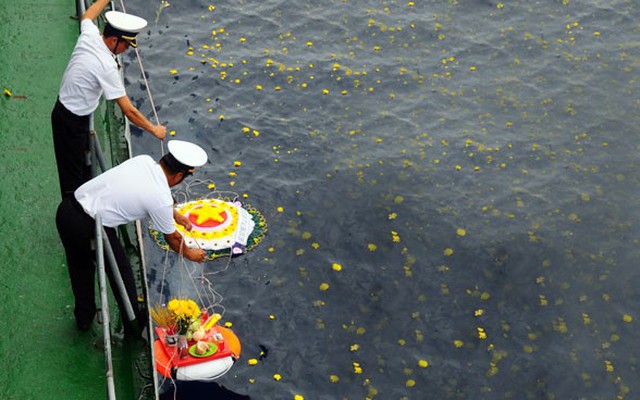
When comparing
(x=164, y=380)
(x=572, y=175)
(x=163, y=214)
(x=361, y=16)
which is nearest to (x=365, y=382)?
(x=164, y=380)

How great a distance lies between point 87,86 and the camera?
9.16 m

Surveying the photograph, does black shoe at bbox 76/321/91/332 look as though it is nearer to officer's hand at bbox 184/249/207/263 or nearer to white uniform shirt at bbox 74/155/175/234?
officer's hand at bbox 184/249/207/263

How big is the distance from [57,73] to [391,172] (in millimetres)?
6340

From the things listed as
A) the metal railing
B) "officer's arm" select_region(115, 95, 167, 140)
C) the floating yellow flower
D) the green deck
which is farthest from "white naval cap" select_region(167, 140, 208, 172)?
the floating yellow flower

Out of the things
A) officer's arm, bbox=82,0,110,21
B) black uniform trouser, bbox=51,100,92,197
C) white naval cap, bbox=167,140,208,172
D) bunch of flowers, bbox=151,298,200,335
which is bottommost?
bunch of flowers, bbox=151,298,200,335

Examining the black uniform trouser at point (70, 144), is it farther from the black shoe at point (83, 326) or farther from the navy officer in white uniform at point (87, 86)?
the black shoe at point (83, 326)

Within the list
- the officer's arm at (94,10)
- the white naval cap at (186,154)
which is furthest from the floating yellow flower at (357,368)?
the officer's arm at (94,10)

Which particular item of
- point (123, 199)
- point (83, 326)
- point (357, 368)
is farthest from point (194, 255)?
point (357, 368)

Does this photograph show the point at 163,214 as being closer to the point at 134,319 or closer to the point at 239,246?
the point at 134,319

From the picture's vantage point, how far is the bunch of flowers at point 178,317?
10.1 meters

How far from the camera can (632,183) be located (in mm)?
14828

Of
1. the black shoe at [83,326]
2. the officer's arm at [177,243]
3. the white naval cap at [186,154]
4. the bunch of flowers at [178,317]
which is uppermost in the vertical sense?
the white naval cap at [186,154]

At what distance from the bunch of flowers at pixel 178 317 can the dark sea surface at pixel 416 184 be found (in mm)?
945

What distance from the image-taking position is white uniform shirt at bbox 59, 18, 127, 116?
9009 millimetres
